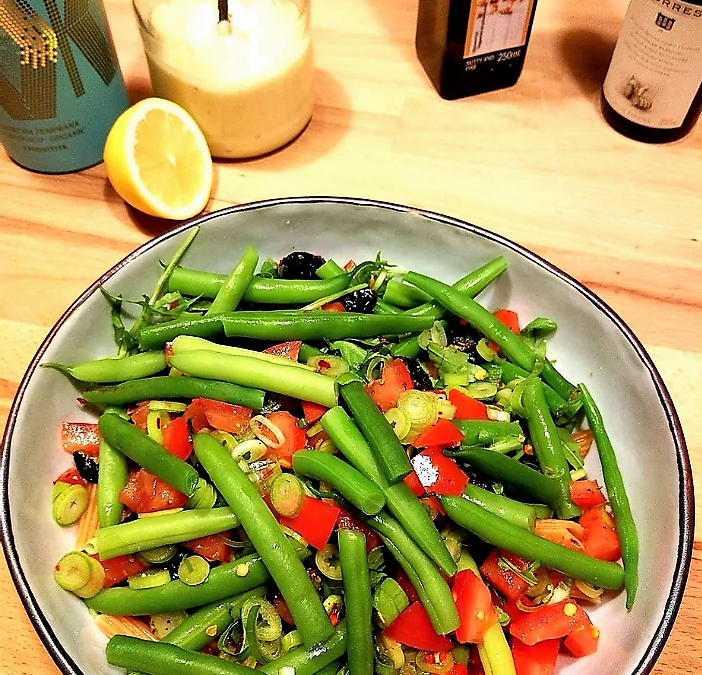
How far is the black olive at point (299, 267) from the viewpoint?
1549mm

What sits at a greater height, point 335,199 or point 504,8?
point 504,8

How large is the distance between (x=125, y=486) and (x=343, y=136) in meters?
Result: 1.19

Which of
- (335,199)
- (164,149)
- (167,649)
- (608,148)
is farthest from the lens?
(608,148)

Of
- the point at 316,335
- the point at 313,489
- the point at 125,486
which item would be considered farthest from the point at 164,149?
the point at 313,489

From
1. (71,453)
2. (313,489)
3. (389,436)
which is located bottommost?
(71,453)

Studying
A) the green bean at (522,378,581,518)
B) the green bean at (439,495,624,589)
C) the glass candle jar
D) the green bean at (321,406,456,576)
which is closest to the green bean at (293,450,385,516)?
the green bean at (321,406,456,576)

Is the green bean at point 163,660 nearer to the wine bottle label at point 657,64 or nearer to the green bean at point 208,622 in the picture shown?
the green bean at point 208,622

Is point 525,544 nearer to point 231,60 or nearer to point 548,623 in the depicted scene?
point 548,623

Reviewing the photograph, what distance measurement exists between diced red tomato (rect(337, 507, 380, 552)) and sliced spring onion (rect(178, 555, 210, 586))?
23cm

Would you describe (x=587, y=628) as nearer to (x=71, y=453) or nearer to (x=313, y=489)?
(x=313, y=489)

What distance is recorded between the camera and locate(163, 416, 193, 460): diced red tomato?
1.28 meters

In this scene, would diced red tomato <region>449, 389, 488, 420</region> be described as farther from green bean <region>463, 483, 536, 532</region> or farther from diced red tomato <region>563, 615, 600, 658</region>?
diced red tomato <region>563, 615, 600, 658</region>

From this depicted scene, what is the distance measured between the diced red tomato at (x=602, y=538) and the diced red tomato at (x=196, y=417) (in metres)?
0.71

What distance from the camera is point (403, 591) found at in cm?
118
